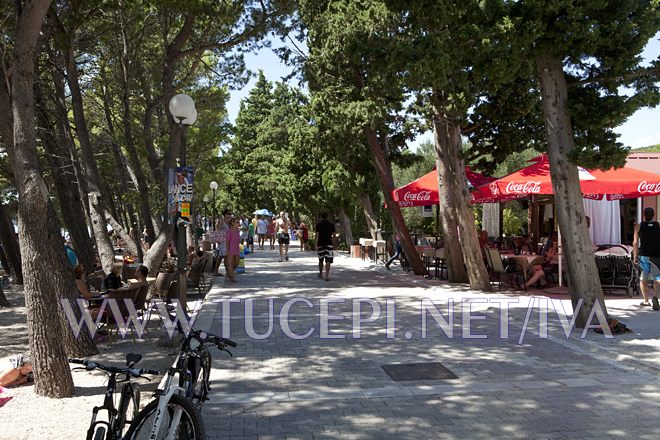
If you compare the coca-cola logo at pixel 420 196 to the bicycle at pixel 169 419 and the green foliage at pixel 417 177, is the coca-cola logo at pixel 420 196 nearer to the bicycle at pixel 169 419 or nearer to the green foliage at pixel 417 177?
the bicycle at pixel 169 419

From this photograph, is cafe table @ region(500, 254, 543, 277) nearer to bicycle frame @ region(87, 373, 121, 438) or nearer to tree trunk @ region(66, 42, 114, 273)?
tree trunk @ region(66, 42, 114, 273)

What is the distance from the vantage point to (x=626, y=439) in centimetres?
426

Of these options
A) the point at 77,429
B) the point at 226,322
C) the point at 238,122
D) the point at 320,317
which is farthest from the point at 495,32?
the point at 238,122

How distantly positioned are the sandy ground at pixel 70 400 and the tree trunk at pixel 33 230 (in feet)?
0.68

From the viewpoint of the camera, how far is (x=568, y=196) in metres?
8.04

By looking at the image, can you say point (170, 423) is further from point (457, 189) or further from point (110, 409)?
point (457, 189)

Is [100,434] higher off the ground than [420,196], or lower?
lower

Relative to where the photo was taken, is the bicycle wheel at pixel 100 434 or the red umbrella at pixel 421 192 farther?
the red umbrella at pixel 421 192

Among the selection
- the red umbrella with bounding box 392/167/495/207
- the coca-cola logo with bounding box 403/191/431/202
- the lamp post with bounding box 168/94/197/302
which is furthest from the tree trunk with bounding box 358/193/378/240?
the lamp post with bounding box 168/94/197/302

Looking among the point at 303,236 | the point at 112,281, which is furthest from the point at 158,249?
the point at 303,236

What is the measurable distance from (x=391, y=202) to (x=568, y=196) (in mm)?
8363

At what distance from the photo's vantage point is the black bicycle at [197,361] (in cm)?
434

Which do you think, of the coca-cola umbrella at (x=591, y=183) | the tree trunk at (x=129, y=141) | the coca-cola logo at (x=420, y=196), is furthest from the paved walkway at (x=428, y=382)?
the tree trunk at (x=129, y=141)

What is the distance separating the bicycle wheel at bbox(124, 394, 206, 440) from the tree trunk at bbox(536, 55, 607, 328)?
6.27 meters
